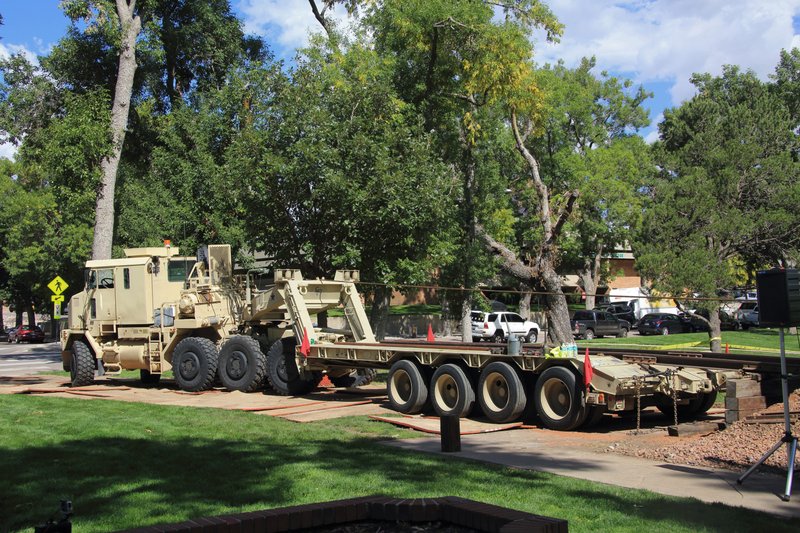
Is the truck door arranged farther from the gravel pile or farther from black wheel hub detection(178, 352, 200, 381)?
the gravel pile

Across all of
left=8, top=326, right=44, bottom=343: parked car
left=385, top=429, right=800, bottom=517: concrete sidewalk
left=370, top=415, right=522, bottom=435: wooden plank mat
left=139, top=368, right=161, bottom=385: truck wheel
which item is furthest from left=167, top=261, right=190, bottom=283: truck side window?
left=8, top=326, right=44, bottom=343: parked car

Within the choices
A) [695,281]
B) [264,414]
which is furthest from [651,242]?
[264,414]

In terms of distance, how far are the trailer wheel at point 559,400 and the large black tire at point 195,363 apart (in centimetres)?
826

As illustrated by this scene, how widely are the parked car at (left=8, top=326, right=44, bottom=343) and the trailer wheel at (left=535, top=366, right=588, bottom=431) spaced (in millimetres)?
53257

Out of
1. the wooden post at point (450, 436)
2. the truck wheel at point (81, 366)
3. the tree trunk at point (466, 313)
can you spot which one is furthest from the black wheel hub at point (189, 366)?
the tree trunk at point (466, 313)

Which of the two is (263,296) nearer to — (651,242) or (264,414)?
(264,414)

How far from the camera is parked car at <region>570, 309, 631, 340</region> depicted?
45.8m

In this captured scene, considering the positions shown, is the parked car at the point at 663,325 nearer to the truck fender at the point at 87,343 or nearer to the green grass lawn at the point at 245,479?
the truck fender at the point at 87,343

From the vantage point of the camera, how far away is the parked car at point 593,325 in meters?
45.8

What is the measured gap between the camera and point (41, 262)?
53.0 meters

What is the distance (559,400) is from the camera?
42.5 feet

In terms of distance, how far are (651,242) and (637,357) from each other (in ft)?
66.6

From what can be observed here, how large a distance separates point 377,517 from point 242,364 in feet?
41.5

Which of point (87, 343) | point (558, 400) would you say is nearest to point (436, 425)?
point (558, 400)
